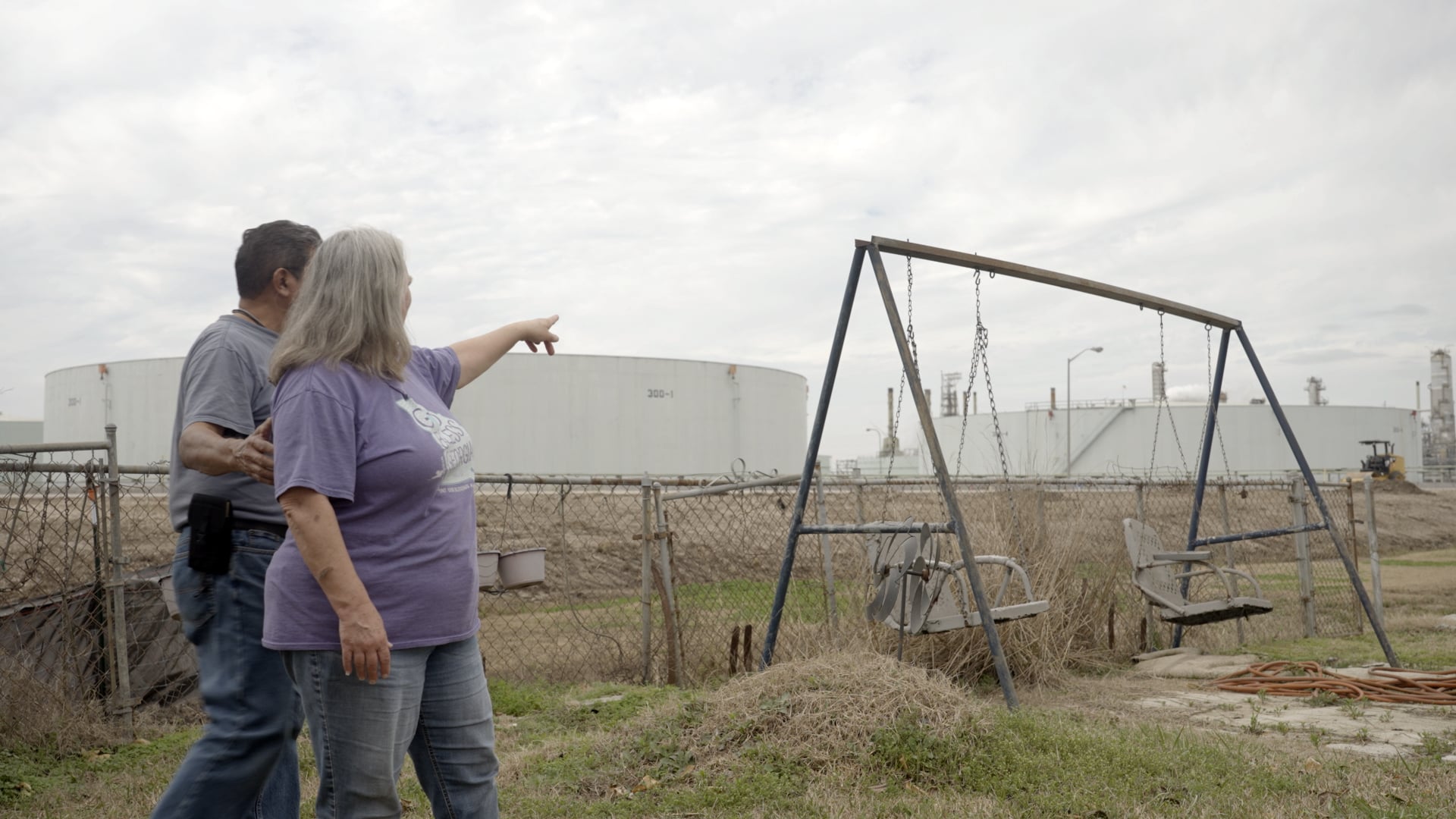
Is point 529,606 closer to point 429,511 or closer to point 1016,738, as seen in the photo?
point 1016,738

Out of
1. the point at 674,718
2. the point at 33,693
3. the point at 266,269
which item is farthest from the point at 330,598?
the point at 33,693

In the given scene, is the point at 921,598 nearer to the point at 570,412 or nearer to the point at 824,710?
the point at 824,710

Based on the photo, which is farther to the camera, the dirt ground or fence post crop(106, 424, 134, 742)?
fence post crop(106, 424, 134, 742)

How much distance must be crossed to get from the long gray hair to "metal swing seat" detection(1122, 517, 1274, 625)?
19.0 ft

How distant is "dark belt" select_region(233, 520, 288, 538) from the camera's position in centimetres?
259

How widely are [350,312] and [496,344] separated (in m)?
0.70

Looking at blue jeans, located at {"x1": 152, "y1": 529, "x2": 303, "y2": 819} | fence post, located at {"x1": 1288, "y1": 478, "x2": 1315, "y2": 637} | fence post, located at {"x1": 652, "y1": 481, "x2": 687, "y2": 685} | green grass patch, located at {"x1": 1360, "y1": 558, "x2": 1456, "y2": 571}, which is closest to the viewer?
blue jeans, located at {"x1": 152, "y1": 529, "x2": 303, "y2": 819}

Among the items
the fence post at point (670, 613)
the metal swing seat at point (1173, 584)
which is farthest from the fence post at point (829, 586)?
the metal swing seat at point (1173, 584)

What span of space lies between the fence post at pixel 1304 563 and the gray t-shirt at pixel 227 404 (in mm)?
9052

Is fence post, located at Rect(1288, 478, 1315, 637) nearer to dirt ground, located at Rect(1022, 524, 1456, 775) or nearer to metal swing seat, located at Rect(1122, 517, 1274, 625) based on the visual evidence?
dirt ground, located at Rect(1022, 524, 1456, 775)

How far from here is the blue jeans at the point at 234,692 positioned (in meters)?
2.48

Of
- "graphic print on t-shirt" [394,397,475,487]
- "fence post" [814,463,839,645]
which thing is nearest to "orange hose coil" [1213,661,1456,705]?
"fence post" [814,463,839,645]

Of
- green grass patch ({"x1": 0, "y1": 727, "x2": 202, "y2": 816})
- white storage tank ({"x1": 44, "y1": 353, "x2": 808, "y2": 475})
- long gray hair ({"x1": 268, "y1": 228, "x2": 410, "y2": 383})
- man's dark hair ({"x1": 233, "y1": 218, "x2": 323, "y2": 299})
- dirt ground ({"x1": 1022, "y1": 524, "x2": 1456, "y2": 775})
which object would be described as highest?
white storage tank ({"x1": 44, "y1": 353, "x2": 808, "y2": 475})

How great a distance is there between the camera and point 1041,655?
6492 millimetres
